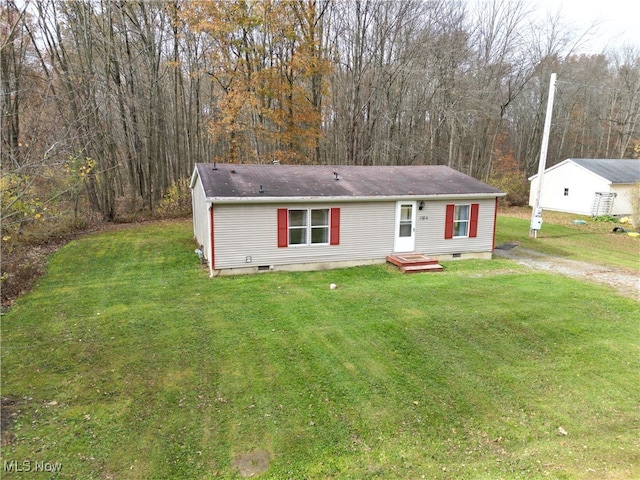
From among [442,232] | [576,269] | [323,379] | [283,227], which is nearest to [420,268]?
[442,232]

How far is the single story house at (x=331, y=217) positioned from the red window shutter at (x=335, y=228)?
3cm

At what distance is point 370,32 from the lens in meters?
22.1

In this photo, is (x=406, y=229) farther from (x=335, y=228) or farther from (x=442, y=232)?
(x=335, y=228)

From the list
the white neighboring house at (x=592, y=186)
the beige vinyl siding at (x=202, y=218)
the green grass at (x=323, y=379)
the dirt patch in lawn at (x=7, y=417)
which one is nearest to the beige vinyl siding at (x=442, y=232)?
the green grass at (x=323, y=379)

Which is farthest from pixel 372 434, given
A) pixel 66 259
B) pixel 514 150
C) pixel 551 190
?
pixel 514 150

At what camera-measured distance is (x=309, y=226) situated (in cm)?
1090

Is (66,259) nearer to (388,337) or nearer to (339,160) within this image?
(388,337)

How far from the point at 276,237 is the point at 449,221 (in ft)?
18.4

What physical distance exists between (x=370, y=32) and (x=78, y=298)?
818 inches

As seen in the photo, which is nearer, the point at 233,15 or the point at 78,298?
the point at 78,298

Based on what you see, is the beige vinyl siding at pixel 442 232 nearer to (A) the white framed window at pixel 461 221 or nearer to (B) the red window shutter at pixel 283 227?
(A) the white framed window at pixel 461 221

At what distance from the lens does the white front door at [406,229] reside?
11789 mm

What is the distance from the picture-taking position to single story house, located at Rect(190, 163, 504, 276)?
10.2 m

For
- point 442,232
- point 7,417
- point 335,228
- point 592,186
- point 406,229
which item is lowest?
point 7,417
